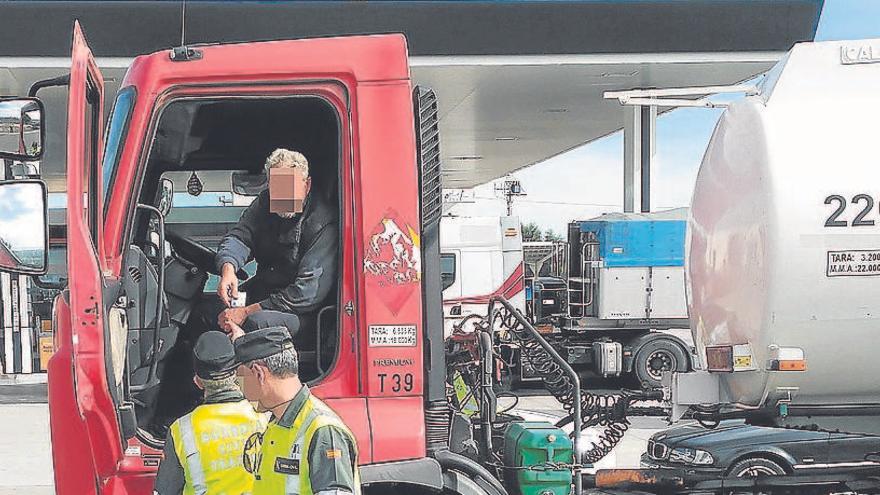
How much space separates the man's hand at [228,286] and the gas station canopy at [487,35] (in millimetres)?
11788

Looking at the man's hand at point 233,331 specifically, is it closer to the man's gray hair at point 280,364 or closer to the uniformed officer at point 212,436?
the uniformed officer at point 212,436

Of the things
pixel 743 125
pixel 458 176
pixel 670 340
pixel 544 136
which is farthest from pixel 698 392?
pixel 458 176

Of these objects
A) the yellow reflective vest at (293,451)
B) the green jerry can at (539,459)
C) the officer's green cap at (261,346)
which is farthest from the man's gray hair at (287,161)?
the green jerry can at (539,459)

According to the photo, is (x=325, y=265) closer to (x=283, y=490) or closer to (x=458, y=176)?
(x=283, y=490)

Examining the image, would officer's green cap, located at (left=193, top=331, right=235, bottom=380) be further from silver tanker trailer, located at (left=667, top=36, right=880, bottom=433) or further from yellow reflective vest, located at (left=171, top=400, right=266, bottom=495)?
silver tanker trailer, located at (left=667, top=36, right=880, bottom=433)

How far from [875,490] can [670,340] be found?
1124 cm

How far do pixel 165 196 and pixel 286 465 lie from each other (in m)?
2.03

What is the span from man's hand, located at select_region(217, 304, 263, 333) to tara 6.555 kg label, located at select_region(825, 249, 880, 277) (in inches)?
120

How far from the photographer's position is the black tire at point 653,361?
54.5ft

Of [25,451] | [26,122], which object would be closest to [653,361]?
[25,451]

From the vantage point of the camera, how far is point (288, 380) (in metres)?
3.20

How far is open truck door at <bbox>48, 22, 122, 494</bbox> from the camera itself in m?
3.44

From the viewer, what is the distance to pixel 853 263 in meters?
5.27

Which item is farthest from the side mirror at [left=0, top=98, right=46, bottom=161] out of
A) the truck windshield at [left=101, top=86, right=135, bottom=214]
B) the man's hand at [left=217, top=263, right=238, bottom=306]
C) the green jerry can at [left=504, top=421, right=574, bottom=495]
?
the green jerry can at [left=504, top=421, right=574, bottom=495]
